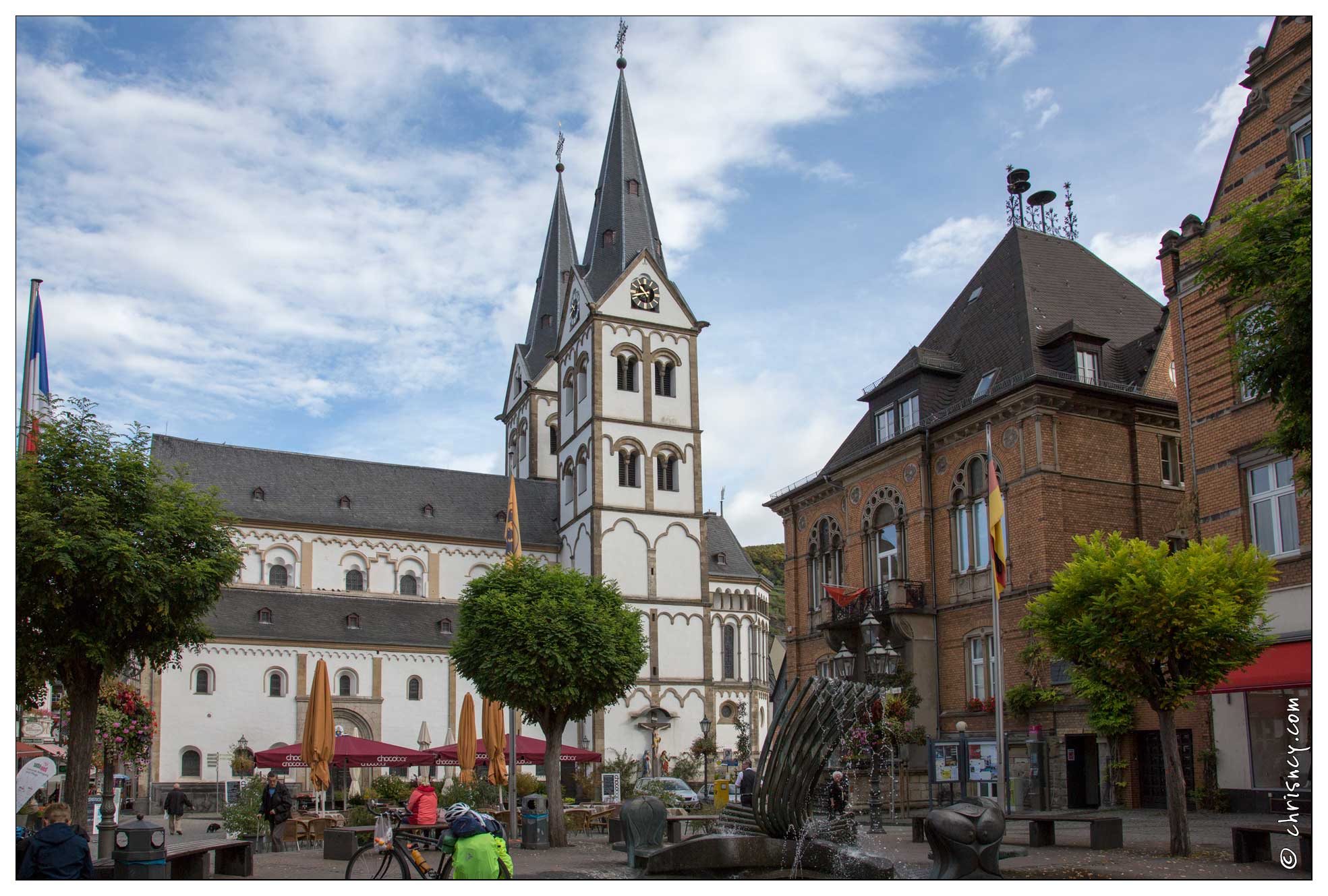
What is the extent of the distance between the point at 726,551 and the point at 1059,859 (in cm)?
5750

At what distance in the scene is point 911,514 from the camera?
3603cm

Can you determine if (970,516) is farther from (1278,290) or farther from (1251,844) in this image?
(1278,290)

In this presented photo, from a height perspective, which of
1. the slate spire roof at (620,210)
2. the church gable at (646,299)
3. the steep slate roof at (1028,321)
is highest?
the slate spire roof at (620,210)

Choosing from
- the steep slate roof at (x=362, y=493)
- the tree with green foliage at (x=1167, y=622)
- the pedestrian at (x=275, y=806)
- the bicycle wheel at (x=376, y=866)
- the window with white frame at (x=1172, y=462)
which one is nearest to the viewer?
the bicycle wheel at (x=376, y=866)

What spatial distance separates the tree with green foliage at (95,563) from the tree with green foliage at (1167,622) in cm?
1338

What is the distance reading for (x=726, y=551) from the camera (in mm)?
74062

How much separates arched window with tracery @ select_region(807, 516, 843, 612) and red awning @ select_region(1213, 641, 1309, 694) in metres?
18.2

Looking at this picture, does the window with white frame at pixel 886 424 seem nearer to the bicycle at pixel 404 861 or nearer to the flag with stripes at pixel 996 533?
the flag with stripes at pixel 996 533

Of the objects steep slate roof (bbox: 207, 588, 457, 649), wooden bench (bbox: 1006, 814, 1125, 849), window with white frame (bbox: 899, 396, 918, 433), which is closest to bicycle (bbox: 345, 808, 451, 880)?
wooden bench (bbox: 1006, 814, 1125, 849)

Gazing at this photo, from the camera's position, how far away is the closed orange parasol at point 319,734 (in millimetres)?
28375

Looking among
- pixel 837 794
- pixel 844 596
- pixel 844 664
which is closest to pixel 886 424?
pixel 844 596

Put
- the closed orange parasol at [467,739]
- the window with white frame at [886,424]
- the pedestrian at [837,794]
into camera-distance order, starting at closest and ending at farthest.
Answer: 1. the pedestrian at [837,794]
2. the closed orange parasol at [467,739]
3. the window with white frame at [886,424]

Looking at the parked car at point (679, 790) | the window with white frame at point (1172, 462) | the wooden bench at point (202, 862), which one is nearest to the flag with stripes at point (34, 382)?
the wooden bench at point (202, 862)

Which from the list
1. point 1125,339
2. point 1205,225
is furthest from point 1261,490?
point 1125,339
